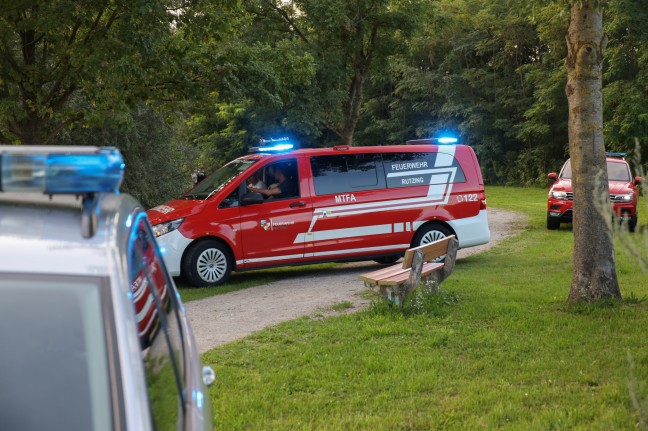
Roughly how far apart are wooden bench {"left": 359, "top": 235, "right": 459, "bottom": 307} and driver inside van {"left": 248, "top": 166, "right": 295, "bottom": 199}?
3400 millimetres

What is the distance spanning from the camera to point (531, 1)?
31.6 ft

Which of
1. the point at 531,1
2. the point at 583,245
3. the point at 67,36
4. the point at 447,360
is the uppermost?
the point at 67,36

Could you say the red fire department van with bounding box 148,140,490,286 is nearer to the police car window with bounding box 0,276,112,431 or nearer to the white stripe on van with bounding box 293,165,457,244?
the white stripe on van with bounding box 293,165,457,244

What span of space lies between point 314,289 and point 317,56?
43.1ft

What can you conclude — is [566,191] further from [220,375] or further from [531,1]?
[220,375]

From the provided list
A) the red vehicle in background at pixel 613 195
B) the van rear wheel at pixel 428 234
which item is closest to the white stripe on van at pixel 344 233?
the van rear wheel at pixel 428 234

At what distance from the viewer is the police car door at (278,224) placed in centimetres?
1298

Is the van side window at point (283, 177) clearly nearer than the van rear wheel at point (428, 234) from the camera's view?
Yes

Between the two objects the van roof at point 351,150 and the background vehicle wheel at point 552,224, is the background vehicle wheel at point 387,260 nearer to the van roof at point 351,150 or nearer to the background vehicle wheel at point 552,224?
the van roof at point 351,150

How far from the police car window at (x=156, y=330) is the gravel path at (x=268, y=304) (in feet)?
16.8

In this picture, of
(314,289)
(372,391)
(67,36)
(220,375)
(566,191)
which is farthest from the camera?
(566,191)

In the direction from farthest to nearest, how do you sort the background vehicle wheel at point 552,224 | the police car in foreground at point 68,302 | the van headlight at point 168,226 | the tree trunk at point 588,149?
the background vehicle wheel at point 552,224
the van headlight at point 168,226
the tree trunk at point 588,149
the police car in foreground at point 68,302

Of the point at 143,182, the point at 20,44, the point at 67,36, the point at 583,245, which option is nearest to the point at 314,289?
the point at 583,245

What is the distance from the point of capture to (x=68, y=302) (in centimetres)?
210
